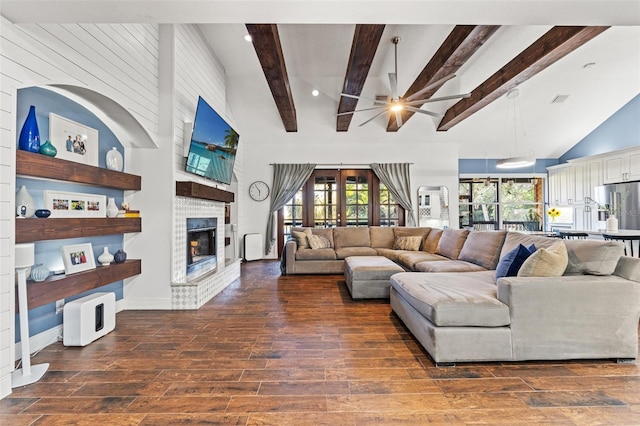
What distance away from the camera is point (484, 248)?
362cm

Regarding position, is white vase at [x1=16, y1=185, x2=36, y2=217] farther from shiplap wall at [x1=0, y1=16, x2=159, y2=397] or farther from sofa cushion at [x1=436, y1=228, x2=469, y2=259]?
sofa cushion at [x1=436, y1=228, x2=469, y2=259]

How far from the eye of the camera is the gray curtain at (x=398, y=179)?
711 centimetres

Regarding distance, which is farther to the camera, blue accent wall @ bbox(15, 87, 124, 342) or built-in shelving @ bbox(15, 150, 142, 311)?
blue accent wall @ bbox(15, 87, 124, 342)

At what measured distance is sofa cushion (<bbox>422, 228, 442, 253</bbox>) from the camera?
201 inches

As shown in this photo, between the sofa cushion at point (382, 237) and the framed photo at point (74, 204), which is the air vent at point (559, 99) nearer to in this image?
the sofa cushion at point (382, 237)

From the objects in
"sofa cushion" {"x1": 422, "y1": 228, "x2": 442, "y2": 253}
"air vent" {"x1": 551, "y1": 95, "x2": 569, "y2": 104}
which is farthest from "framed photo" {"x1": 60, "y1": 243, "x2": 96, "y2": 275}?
"air vent" {"x1": 551, "y1": 95, "x2": 569, "y2": 104}

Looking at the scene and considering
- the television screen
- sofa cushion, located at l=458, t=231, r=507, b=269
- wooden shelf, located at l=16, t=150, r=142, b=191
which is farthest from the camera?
the television screen

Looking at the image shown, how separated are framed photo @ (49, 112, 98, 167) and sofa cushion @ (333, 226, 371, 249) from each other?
393cm

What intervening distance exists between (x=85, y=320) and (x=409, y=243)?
4.61 meters

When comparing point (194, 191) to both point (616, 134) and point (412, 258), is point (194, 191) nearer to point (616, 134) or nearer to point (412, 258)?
point (412, 258)

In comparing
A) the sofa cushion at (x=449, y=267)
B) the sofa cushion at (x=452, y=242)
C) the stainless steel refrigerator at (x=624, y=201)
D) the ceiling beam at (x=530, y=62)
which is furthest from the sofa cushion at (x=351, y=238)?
the stainless steel refrigerator at (x=624, y=201)

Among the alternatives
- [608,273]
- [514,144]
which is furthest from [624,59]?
[608,273]

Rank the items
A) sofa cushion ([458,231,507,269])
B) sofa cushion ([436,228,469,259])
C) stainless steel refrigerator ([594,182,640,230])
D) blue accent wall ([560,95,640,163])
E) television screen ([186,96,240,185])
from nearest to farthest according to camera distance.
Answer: sofa cushion ([458,231,507,269]) < television screen ([186,96,240,185]) < sofa cushion ([436,228,469,259]) < stainless steel refrigerator ([594,182,640,230]) < blue accent wall ([560,95,640,163])

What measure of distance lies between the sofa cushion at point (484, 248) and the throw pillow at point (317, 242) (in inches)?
91.8
